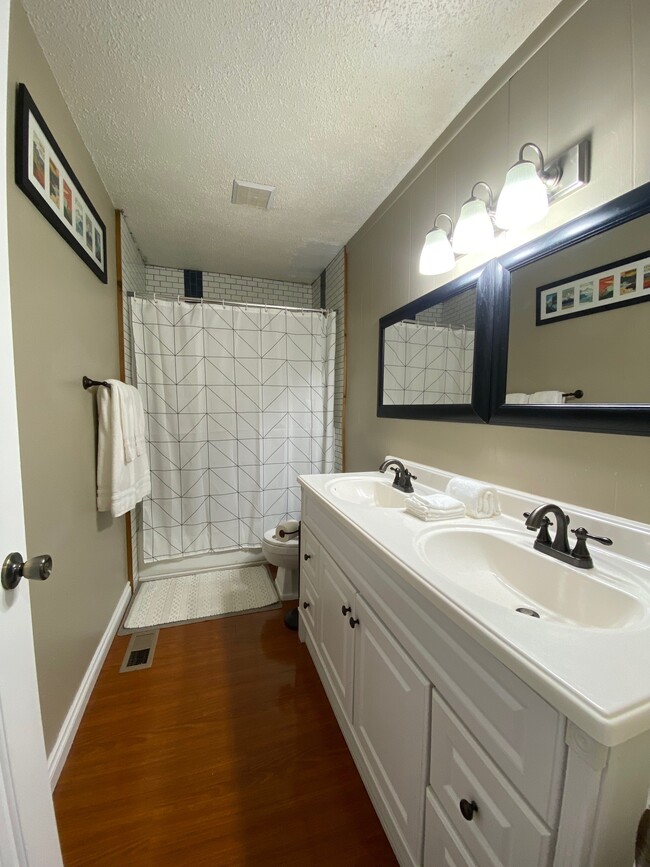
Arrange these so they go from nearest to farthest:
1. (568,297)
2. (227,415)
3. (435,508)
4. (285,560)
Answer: (568,297) → (435,508) → (285,560) → (227,415)

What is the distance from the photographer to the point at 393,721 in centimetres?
90

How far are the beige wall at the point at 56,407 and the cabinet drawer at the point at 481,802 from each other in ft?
3.80

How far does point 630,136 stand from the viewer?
85cm

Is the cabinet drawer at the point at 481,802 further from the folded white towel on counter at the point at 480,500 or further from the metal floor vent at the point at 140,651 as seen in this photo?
the metal floor vent at the point at 140,651

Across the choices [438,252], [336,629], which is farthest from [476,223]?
[336,629]

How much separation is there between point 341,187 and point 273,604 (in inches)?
95.0

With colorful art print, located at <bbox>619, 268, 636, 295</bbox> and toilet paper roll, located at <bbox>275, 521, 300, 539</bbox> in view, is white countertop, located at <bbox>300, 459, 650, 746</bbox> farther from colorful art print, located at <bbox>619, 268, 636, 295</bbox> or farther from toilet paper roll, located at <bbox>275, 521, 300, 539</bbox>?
toilet paper roll, located at <bbox>275, 521, 300, 539</bbox>

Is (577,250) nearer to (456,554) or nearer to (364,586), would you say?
(456,554)

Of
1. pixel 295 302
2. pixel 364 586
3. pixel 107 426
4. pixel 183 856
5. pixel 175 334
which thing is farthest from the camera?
pixel 295 302

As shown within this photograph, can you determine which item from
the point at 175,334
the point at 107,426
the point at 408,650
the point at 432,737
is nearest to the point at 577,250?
the point at 408,650

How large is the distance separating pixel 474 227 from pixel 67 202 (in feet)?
4.97

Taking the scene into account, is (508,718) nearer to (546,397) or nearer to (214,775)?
(546,397)

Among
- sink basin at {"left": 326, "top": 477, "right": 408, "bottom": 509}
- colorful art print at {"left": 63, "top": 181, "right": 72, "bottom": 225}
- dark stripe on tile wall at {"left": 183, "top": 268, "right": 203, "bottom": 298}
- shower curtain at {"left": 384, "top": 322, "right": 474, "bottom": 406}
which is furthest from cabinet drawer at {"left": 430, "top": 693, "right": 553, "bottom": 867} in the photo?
dark stripe on tile wall at {"left": 183, "top": 268, "right": 203, "bottom": 298}

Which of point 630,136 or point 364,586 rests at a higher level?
point 630,136
